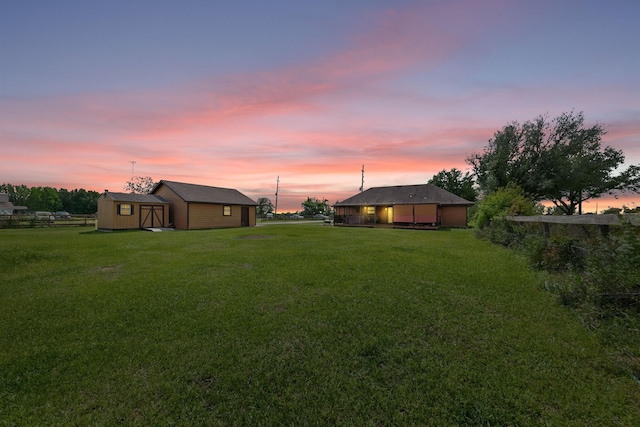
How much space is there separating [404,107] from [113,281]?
16.5 meters

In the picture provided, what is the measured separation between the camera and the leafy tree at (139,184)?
2220 inches

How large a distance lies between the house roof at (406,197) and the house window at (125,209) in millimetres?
22273

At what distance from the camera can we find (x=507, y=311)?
4645 millimetres

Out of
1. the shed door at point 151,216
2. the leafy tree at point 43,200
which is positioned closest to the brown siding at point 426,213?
the shed door at point 151,216

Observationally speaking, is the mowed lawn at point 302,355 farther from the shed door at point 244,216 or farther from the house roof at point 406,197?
the shed door at point 244,216

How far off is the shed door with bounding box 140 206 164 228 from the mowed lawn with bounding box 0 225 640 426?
19175 mm

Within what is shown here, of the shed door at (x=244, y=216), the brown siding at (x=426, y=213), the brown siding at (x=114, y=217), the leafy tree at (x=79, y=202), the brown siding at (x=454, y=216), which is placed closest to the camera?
the brown siding at (x=114, y=217)

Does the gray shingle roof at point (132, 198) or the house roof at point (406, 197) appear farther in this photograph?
the house roof at point (406, 197)

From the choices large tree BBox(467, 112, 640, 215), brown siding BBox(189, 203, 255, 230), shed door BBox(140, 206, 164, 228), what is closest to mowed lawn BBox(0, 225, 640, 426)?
shed door BBox(140, 206, 164, 228)

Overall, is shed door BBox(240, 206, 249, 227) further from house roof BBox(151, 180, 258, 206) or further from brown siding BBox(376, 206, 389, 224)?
brown siding BBox(376, 206, 389, 224)

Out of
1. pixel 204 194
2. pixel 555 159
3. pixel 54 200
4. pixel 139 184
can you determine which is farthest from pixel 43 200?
pixel 555 159

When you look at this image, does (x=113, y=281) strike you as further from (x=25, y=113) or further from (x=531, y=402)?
(x=25, y=113)

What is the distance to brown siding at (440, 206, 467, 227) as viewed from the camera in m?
28.3

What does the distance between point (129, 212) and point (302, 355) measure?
26.1 metres
